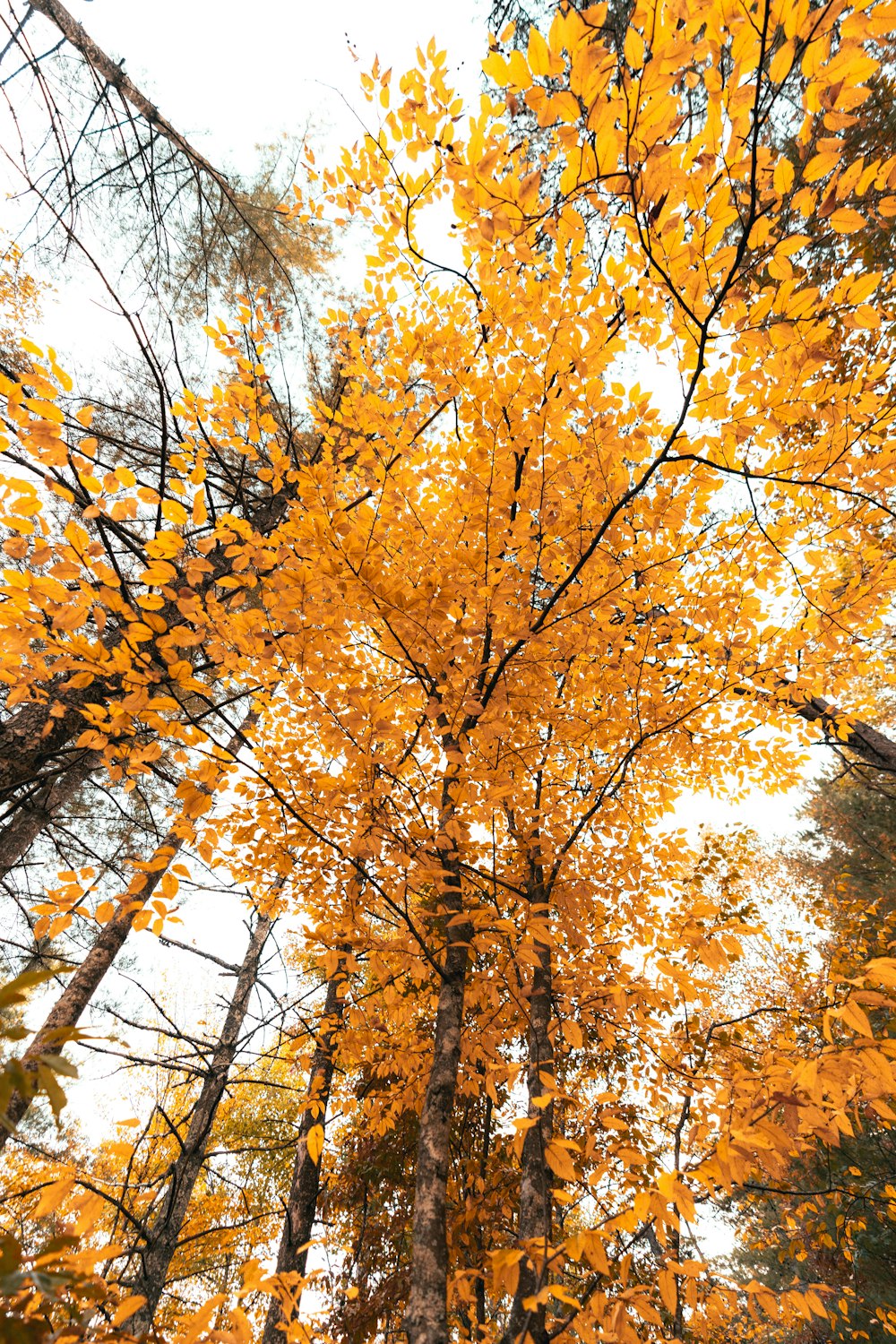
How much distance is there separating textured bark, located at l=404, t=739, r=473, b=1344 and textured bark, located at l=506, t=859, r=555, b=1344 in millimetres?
256

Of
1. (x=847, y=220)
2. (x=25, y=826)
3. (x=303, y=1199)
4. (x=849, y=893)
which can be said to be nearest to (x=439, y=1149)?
(x=303, y=1199)

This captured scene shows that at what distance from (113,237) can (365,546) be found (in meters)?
4.16

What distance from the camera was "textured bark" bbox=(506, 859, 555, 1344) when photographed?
1572 millimetres

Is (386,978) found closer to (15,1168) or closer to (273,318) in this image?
(273,318)

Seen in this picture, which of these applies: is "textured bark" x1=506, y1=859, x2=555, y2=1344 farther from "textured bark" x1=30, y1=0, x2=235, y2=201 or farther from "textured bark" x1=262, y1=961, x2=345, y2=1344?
"textured bark" x1=30, y1=0, x2=235, y2=201

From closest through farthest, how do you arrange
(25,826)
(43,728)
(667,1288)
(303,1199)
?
(667,1288) → (43,728) → (303,1199) → (25,826)

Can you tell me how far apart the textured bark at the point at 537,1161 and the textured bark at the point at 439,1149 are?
0.26m

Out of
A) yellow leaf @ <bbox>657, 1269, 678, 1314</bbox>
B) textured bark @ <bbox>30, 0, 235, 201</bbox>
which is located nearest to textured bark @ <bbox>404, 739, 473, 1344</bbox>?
yellow leaf @ <bbox>657, 1269, 678, 1314</bbox>

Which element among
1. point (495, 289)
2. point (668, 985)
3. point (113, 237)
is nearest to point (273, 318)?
point (113, 237)

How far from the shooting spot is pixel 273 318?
13.4ft

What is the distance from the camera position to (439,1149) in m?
2.06

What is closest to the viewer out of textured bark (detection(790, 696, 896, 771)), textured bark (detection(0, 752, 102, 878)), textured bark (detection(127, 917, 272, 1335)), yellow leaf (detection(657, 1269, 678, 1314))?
yellow leaf (detection(657, 1269, 678, 1314))

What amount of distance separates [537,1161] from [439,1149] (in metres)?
0.64

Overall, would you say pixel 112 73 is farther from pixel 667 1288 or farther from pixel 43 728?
pixel 667 1288
